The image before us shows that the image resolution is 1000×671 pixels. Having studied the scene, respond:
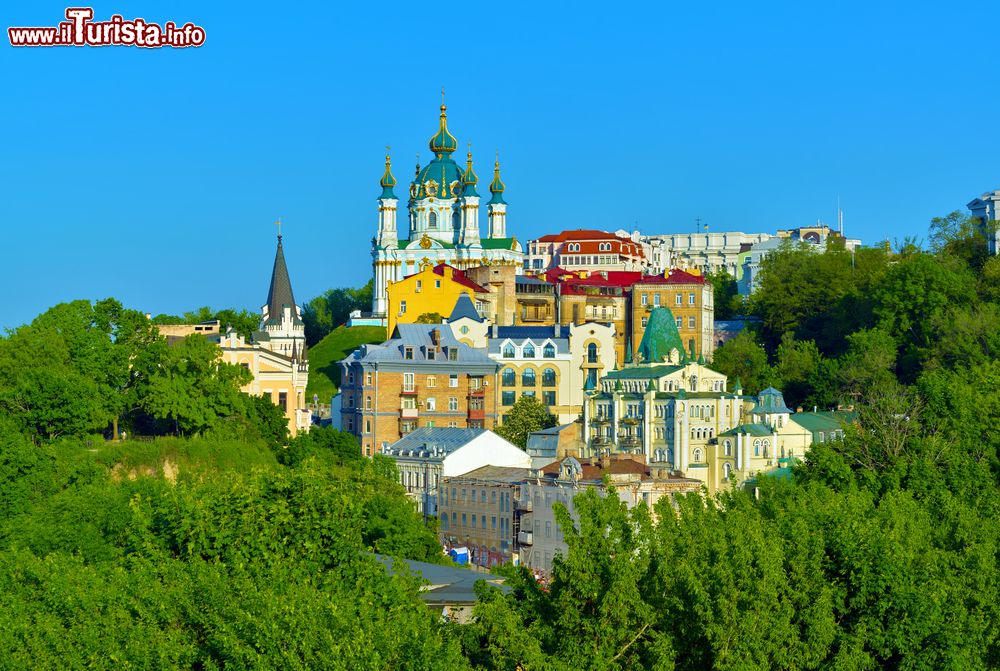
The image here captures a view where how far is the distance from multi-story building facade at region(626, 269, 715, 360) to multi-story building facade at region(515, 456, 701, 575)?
3367 centimetres

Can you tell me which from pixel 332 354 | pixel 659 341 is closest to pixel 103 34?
pixel 659 341

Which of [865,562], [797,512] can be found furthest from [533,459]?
[865,562]

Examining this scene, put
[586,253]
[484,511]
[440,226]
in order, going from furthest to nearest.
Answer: [586,253] < [440,226] < [484,511]

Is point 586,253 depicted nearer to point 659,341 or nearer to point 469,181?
point 469,181

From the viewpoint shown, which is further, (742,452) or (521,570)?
(742,452)

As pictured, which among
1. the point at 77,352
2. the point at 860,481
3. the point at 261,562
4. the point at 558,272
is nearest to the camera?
the point at 261,562

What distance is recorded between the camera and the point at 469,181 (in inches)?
5482

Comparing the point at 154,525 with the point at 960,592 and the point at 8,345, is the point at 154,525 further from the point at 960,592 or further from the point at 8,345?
the point at 8,345

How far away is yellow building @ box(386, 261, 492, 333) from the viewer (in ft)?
388

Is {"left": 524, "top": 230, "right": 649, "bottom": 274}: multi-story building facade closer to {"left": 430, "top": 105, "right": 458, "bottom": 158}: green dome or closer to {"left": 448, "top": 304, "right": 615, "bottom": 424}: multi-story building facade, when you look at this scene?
{"left": 430, "top": 105, "right": 458, "bottom": 158}: green dome

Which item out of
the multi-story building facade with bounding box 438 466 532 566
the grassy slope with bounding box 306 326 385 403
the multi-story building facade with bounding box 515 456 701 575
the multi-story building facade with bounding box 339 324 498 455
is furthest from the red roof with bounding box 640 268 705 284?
the multi-story building facade with bounding box 515 456 701 575

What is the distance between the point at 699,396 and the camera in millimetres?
95750

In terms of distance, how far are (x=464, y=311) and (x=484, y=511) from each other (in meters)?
24.3

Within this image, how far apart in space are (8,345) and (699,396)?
31.0m
